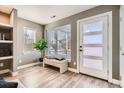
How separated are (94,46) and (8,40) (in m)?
2.82

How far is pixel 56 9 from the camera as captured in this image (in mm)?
2949

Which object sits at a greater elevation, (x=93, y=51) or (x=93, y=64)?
(x=93, y=51)

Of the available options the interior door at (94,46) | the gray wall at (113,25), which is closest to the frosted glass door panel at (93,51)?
the interior door at (94,46)

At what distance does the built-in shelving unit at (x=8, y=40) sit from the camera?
2938 mm

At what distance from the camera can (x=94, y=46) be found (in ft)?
9.20

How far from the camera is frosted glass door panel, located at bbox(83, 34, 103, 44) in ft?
8.72

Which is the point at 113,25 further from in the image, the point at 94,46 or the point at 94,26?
the point at 94,46

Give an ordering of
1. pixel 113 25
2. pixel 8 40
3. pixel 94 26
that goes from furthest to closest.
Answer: pixel 8 40
pixel 94 26
pixel 113 25

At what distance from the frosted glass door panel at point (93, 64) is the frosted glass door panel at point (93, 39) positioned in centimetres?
56

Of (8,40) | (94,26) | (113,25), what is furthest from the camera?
(8,40)

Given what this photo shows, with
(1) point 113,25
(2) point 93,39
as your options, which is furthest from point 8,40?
(1) point 113,25

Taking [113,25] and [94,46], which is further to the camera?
[94,46]

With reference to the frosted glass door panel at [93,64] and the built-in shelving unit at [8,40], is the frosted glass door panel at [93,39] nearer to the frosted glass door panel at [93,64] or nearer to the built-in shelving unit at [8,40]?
the frosted glass door panel at [93,64]

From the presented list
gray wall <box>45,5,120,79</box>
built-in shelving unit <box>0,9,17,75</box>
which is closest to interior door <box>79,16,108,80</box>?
gray wall <box>45,5,120,79</box>
